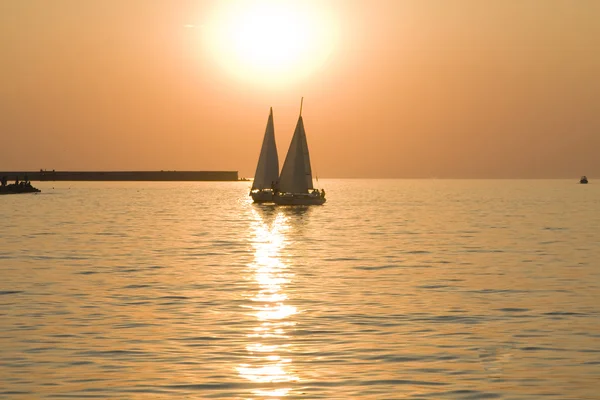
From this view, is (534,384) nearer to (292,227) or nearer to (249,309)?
(249,309)

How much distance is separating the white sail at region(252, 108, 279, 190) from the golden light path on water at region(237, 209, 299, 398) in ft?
239

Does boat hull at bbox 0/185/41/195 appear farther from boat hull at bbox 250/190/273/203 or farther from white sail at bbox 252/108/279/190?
white sail at bbox 252/108/279/190

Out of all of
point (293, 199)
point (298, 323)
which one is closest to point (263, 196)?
point (293, 199)

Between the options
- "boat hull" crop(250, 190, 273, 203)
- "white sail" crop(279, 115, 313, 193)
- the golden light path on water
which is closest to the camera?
the golden light path on water

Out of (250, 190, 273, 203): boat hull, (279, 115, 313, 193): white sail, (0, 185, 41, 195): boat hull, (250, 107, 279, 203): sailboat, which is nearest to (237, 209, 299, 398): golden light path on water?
(279, 115, 313, 193): white sail

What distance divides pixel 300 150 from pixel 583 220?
3201 centimetres

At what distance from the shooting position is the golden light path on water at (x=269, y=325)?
20.2 m

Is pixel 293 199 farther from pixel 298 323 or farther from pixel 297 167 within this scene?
pixel 298 323

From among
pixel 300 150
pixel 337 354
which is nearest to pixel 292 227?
pixel 300 150

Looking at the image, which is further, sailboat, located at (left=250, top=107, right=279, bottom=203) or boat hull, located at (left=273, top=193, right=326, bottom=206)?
sailboat, located at (left=250, top=107, right=279, bottom=203)

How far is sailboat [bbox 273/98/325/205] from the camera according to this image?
4560 inches

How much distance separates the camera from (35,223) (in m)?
89.8

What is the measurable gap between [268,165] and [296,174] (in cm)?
1252

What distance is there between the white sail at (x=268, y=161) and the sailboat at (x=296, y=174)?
843 cm
